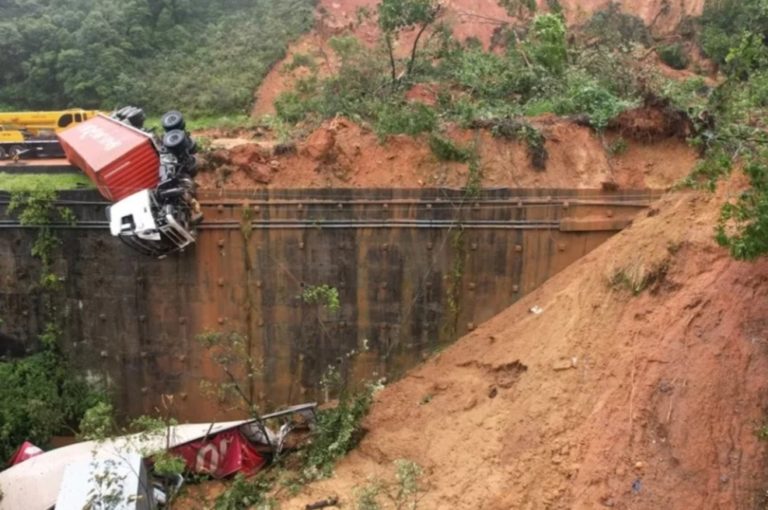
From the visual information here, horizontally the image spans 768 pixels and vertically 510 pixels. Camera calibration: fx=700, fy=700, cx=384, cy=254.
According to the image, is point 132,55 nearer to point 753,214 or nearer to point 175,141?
point 175,141

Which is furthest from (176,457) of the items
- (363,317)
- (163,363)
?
(363,317)

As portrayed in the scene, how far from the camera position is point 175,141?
12484 millimetres

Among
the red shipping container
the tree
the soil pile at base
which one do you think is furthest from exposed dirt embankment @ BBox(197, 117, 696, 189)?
the tree

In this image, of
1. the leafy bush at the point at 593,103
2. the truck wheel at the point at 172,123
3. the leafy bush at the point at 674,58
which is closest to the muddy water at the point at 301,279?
the truck wheel at the point at 172,123

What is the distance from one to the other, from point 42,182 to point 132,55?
1384cm

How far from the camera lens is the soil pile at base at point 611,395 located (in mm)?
8555

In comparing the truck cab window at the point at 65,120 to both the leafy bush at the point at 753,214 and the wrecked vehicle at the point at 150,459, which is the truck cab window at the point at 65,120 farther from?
the leafy bush at the point at 753,214

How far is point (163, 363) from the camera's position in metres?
13.6

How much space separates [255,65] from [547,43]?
44.4 ft

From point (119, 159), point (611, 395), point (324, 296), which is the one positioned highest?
point (119, 159)

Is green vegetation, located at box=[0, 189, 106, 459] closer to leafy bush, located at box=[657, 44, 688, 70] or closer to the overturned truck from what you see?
the overturned truck

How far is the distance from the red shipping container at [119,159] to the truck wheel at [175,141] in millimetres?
360

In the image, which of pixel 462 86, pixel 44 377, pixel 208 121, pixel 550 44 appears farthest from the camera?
pixel 208 121

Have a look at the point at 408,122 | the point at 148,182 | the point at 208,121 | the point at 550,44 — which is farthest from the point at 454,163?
the point at 208,121
